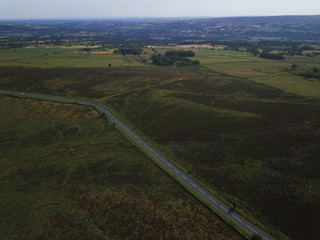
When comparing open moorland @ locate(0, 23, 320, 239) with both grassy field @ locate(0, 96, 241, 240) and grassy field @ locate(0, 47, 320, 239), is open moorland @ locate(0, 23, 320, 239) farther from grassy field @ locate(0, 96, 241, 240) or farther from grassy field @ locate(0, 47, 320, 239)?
grassy field @ locate(0, 96, 241, 240)

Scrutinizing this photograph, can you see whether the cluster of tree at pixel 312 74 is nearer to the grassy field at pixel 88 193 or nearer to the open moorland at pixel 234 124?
the open moorland at pixel 234 124

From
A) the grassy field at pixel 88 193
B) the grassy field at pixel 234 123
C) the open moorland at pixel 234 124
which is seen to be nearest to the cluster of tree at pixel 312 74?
the open moorland at pixel 234 124

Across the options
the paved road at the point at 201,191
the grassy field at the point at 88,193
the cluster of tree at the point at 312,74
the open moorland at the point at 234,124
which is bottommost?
the grassy field at the point at 88,193

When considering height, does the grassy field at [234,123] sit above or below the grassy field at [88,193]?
above

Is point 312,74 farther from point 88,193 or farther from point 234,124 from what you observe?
point 88,193

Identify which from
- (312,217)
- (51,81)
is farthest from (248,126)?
(51,81)

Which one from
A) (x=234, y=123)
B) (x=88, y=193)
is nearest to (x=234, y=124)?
(x=234, y=123)

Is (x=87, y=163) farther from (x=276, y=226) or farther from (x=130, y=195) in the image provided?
(x=276, y=226)
